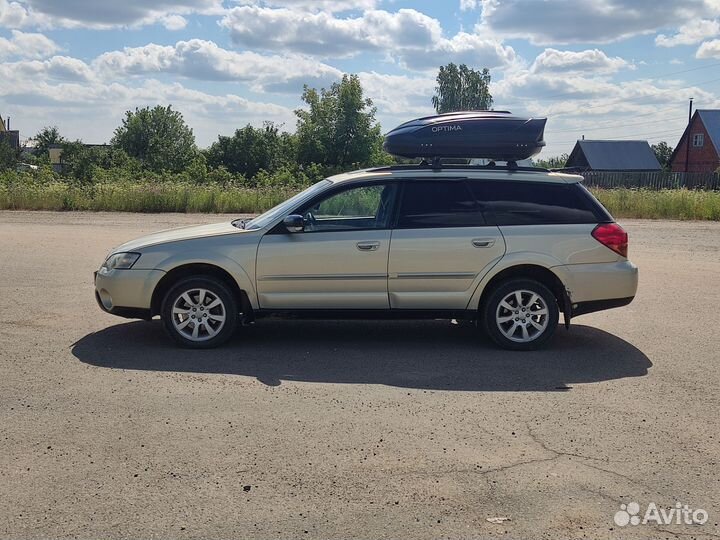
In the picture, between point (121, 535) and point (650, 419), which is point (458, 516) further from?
point (650, 419)

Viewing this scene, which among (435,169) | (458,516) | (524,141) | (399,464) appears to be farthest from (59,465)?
(524,141)

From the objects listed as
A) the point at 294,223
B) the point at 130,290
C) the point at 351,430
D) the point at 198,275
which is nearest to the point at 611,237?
the point at 294,223

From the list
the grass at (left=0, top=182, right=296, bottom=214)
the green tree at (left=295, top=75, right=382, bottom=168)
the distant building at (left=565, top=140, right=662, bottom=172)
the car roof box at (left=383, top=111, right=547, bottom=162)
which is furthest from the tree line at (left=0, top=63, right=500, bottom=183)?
the car roof box at (left=383, top=111, right=547, bottom=162)

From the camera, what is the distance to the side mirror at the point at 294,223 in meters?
7.57

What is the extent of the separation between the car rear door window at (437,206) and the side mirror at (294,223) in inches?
37.9

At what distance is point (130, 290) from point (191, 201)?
70.9ft

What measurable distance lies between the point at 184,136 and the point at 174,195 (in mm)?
51858

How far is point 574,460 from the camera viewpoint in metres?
4.92

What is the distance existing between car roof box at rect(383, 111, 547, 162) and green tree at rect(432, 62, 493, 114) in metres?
75.2

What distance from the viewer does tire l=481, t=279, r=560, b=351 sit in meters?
7.72

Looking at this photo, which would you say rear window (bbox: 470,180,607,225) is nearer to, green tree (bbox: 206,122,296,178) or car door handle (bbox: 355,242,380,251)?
car door handle (bbox: 355,242,380,251)

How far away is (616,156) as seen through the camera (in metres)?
72.0

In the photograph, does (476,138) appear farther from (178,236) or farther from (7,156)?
(7,156)

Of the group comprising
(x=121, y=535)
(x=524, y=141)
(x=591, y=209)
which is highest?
(x=524, y=141)
